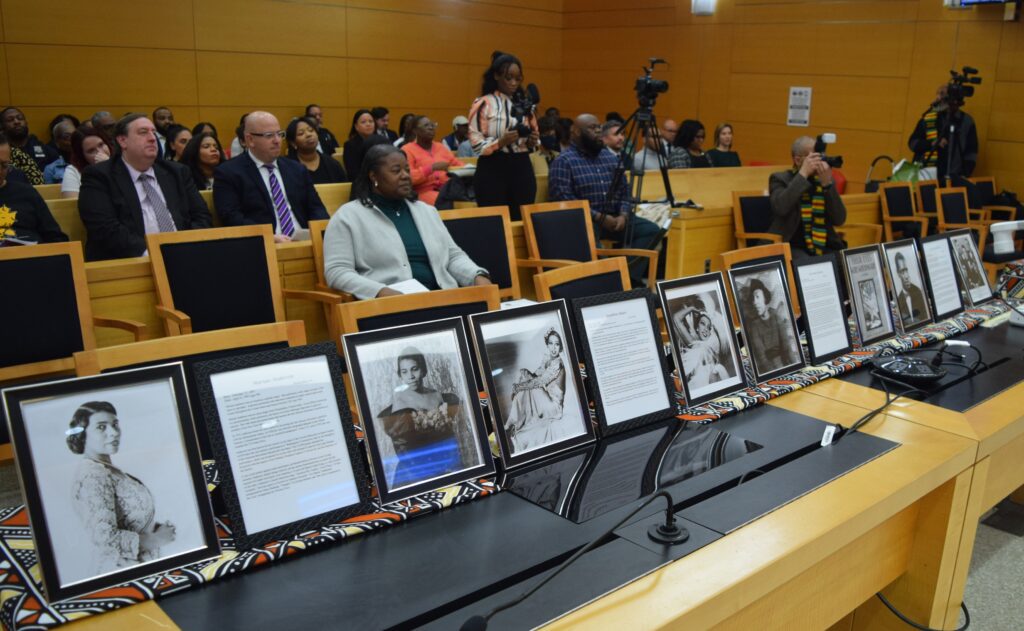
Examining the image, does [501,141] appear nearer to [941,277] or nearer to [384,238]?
[384,238]

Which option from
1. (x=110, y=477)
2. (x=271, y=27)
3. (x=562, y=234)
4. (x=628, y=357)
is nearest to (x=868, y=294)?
(x=628, y=357)

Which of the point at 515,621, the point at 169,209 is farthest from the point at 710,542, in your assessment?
the point at 169,209

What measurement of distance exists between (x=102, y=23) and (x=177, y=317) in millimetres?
6353

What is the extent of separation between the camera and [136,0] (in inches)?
306

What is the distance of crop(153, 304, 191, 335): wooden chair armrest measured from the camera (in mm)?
2539

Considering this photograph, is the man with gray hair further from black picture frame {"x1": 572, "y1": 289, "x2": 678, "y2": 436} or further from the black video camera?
black picture frame {"x1": 572, "y1": 289, "x2": 678, "y2": 436}

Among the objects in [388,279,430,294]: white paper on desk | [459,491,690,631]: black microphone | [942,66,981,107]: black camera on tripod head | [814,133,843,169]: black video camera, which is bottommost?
[459,491,690,631]: black microphone

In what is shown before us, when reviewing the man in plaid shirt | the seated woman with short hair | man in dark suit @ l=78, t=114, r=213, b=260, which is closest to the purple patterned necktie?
man in dark suit @ l=78, t=114, r=213, b=260

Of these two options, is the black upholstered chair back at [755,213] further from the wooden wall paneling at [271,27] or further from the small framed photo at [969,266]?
the wooden wall paneling at [271,27]

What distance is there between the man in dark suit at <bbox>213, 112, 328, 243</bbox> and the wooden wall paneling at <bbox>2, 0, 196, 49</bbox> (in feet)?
16.0

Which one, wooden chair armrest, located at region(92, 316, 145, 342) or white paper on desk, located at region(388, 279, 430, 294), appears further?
white paper on desk, located at region(388, 279, 430, 294)

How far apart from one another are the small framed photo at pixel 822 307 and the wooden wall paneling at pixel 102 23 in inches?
298

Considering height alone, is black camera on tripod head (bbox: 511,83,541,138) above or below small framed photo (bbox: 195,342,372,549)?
above

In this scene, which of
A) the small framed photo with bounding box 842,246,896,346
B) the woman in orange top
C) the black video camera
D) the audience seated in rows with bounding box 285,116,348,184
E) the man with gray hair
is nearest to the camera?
the small framed photo with bounding box 842,246,896,346
